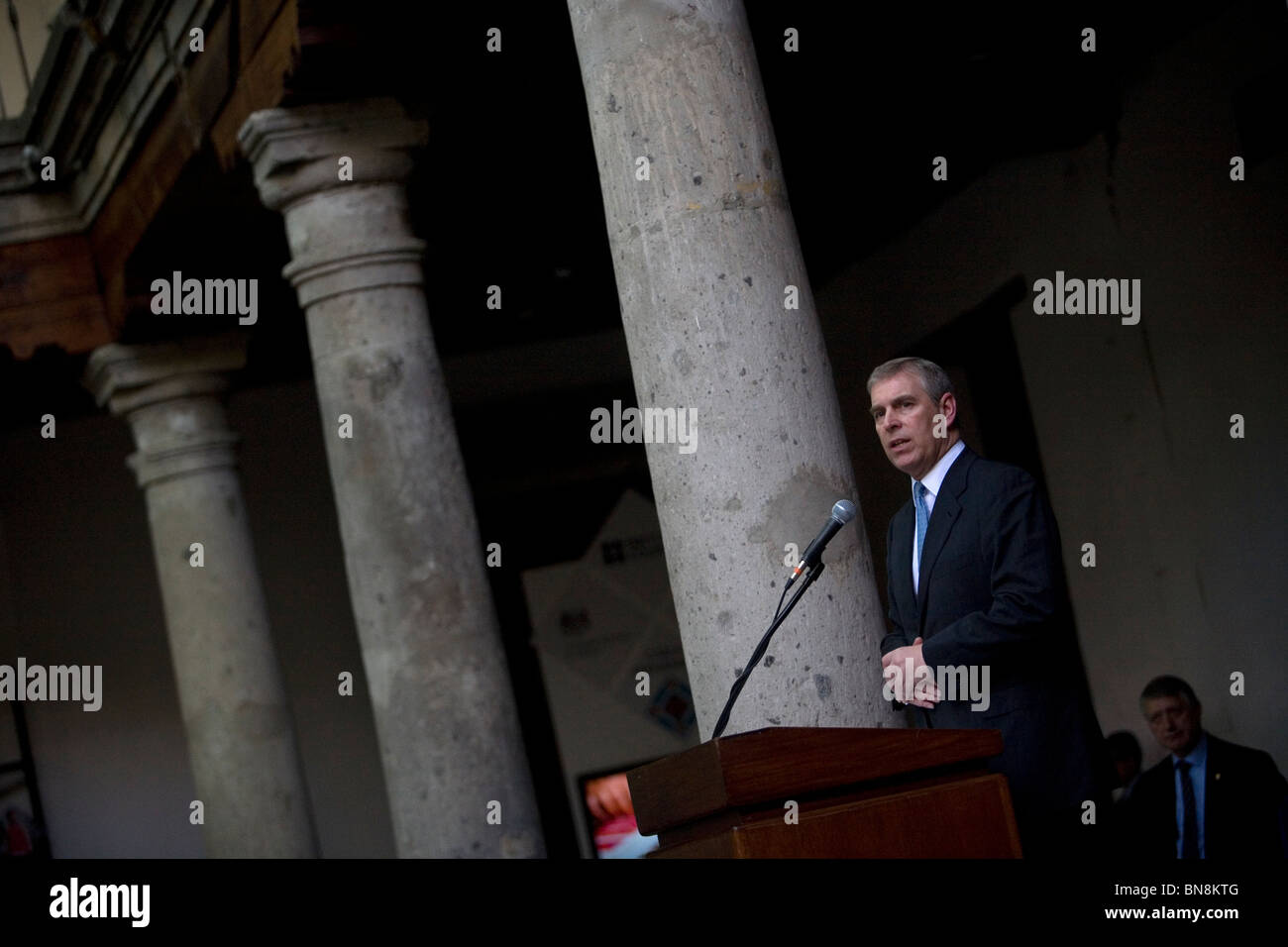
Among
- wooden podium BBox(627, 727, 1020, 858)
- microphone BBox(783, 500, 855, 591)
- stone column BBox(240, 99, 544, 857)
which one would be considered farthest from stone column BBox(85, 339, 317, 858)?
wooden podium BBox(627, 727, 1020, 858)

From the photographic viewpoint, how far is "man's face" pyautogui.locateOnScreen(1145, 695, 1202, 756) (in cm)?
741

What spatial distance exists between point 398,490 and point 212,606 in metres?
2.98

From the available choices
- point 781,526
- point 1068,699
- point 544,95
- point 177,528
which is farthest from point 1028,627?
point 177,528

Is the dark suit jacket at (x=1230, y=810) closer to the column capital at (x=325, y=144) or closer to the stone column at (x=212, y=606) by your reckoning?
the column capital at (x=325, y=144)

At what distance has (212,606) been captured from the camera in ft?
30.5

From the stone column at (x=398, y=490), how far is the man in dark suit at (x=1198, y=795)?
2.59 metres

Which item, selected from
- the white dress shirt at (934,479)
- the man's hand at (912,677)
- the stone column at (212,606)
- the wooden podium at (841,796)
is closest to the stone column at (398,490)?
the stone column at (212,606)

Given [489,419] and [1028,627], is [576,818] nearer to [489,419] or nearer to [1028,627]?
[489,419]

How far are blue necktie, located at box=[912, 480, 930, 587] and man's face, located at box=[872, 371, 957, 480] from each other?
0.03 m

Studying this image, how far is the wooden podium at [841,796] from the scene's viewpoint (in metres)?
2.86

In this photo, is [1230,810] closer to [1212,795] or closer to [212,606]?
[1212,795]

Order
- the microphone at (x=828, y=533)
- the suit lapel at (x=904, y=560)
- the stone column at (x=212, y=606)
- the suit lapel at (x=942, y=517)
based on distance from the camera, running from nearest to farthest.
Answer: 1. the microphone at (x=828, y=533)
2. the suit lapel at (x=942, y=517)
3. the suit lapel at (x=904, y=560)
4. the stone column at (x=212, y=606)

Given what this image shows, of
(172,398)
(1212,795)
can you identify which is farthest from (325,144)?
(1212,795)
